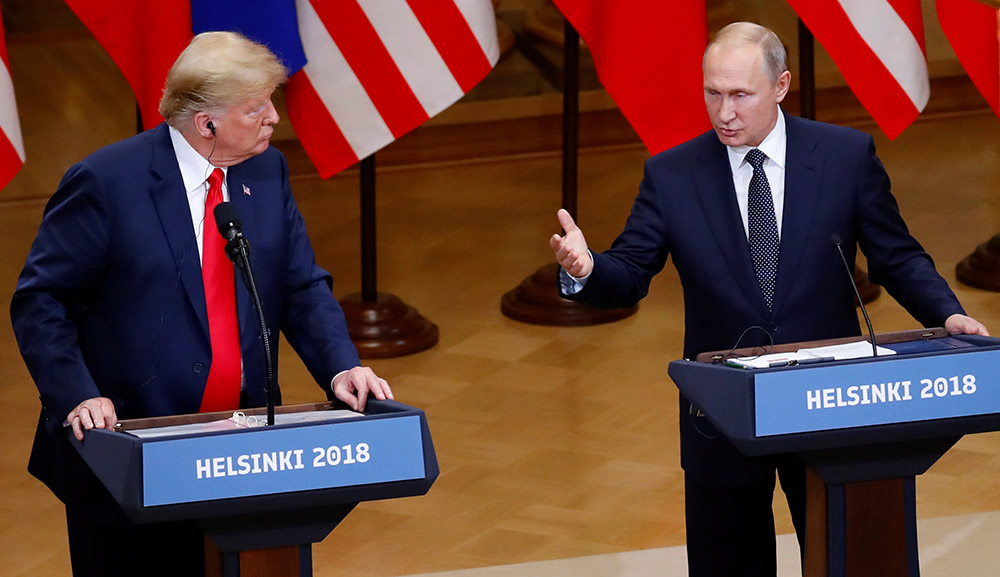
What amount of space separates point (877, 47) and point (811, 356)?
2.97 m

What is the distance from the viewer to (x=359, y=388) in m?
2.71

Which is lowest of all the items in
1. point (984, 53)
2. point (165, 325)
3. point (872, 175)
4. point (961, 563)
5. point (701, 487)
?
point (961, 563)

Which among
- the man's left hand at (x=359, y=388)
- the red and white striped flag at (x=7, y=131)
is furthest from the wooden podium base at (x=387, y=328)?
the man's left hand at (x=359, y=388)

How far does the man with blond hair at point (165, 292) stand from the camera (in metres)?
2.73

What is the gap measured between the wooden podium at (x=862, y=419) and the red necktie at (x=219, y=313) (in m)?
0.75

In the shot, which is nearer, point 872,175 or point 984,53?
point 872,175

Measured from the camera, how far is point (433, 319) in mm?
6383

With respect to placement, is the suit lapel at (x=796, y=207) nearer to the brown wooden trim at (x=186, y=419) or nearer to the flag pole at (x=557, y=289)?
the brown wooden trim at (x=186, y=419)

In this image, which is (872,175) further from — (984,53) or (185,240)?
(984,53)

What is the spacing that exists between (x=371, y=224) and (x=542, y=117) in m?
2.51

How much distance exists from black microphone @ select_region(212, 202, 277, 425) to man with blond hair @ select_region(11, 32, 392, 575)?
18 centimetres

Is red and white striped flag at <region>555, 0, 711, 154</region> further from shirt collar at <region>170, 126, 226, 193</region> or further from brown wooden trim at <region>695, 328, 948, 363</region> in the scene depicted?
shirt collar at <region>170, 126, 226, 193</region>

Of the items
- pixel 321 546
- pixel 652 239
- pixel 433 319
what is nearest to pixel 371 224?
pixel 433 319

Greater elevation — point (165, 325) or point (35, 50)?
point (35, 50)
